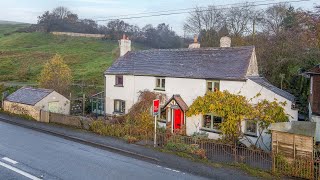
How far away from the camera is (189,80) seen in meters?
23.4

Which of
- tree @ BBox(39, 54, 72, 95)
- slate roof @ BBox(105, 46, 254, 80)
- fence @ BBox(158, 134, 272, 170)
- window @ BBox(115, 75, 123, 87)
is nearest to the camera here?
fence @ BBox(158, 134, 272, 170)

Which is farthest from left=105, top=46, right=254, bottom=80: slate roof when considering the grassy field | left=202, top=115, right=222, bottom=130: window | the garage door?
the grassy field

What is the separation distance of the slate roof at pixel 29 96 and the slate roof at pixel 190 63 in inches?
250

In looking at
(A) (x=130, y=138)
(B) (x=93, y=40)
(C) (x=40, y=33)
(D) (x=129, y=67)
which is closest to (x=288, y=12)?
(D) (x=129, y=67)

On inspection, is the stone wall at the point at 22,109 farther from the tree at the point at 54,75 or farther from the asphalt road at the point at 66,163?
the asphalt road at the point at 66,163

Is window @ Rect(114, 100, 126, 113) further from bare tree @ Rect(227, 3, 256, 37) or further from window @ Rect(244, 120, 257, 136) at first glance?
bare tree @ Rect(227, 3, 256, 37)

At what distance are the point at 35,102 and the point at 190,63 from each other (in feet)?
45.7

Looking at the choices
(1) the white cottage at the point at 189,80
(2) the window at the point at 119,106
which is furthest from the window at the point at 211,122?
(2) the window at the point at 119,106

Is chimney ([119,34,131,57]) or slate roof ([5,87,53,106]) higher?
chimney ([119,34,131,57])

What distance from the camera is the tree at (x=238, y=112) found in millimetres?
18594

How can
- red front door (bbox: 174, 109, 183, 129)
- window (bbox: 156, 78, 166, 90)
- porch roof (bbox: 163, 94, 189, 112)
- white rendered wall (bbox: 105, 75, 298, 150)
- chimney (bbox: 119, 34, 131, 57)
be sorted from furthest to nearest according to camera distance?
chimney (bbox: 119, 34, 131, 57), window (bbox: 156, 78, 166, 90), red front door (bbox: 174, 109, 183, 129), porch roof (bbox: 163, 94, 189, 112), white rendered wall (bbox: 105, 75, 298, 150)

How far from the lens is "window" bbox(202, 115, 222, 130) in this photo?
2191 cm

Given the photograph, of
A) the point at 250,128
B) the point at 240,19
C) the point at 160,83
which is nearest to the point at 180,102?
the point at 160,83

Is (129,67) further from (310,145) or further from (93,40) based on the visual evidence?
(93,40)
